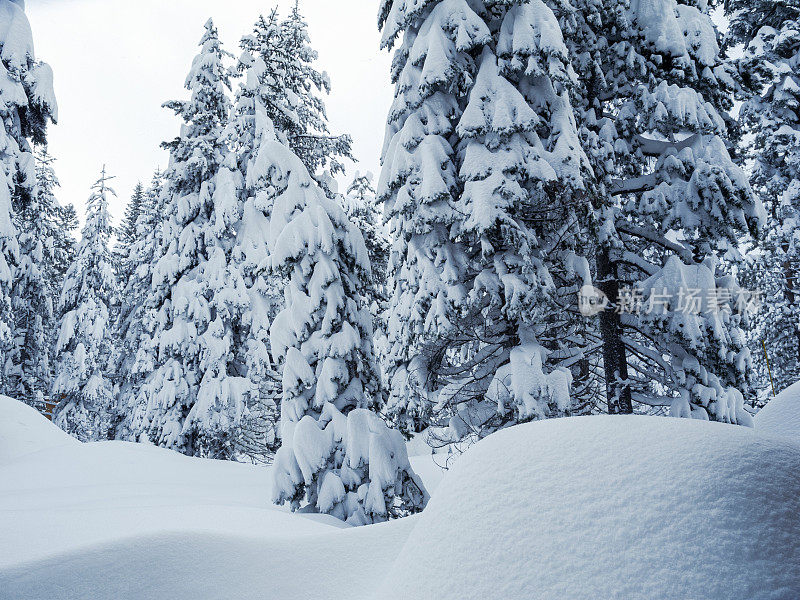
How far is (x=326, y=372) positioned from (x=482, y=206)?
3.47 metres

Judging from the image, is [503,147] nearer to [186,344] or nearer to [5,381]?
[186,344]

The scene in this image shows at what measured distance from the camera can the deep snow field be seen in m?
1.92

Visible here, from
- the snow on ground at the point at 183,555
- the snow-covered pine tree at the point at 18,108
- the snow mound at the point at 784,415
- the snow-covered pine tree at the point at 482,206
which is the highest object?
the snow-covered pine tree at the point at 18,108

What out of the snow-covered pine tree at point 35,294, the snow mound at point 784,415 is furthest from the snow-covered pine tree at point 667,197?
the snow-covered pine tree at point 35,294

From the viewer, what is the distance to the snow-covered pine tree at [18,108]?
496 inches

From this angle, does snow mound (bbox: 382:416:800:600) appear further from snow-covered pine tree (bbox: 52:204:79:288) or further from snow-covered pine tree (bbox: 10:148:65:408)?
snow-covered pine tree (bbox: 52:204:79:288)

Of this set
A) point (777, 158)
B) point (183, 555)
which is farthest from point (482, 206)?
point (777, 158)

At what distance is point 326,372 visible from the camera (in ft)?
27.2

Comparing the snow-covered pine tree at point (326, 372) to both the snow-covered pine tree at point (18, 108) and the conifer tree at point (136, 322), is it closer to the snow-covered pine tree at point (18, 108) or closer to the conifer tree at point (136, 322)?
the snow-covered pine tree at point (18, 108)

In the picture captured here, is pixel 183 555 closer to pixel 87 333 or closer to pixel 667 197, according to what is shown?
pixel 667 197

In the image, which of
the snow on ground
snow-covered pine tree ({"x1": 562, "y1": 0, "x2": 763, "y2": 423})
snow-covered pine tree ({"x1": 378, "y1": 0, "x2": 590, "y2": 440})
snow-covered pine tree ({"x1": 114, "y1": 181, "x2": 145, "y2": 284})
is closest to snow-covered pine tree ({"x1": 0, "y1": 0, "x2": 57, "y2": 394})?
snow-covered pine tree ({"x1": 378, "y1": 0, "x2": 590, "y2": 440})

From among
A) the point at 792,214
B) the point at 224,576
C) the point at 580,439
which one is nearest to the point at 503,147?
the point at 580,439

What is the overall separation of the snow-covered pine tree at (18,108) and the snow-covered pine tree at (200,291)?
360cm

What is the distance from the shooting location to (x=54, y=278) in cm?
3112
